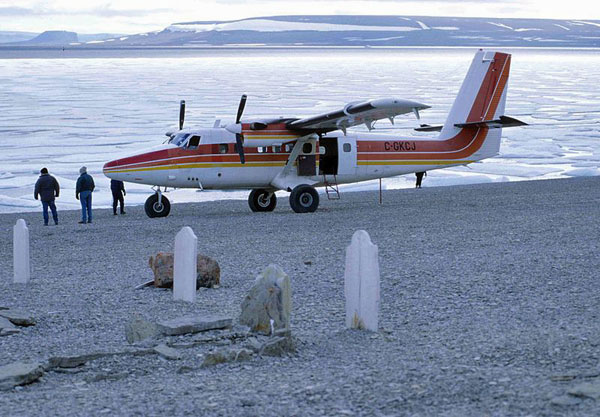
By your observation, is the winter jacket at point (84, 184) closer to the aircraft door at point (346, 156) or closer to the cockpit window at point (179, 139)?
the cockpit window at point (179, 139)

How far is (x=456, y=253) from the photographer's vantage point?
1609 cm

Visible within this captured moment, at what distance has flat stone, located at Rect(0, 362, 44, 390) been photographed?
27.2 ft

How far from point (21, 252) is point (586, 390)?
9225 millimetres

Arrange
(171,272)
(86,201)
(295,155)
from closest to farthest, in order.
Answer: (171,272) → (86,201) → (295,155)

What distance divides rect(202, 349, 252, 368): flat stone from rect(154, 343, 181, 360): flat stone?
345mm

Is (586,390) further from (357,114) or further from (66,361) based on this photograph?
(357,114)

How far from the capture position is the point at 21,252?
46.5 ft

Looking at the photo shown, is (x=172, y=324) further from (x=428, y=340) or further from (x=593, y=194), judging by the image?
(x=593, y=194)

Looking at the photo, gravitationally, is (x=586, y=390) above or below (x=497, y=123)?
below

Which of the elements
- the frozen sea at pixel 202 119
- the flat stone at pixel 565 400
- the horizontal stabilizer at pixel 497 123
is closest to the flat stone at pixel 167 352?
the flat stone at pixel 565 400

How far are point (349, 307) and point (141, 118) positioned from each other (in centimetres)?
4909

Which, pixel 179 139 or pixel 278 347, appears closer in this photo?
A: pixel 278 347

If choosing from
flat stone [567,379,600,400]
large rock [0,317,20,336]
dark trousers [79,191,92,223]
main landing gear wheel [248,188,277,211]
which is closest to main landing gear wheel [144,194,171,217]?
dark trousers [79,191,92,223]

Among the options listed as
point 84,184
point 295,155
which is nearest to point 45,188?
point 84,184
